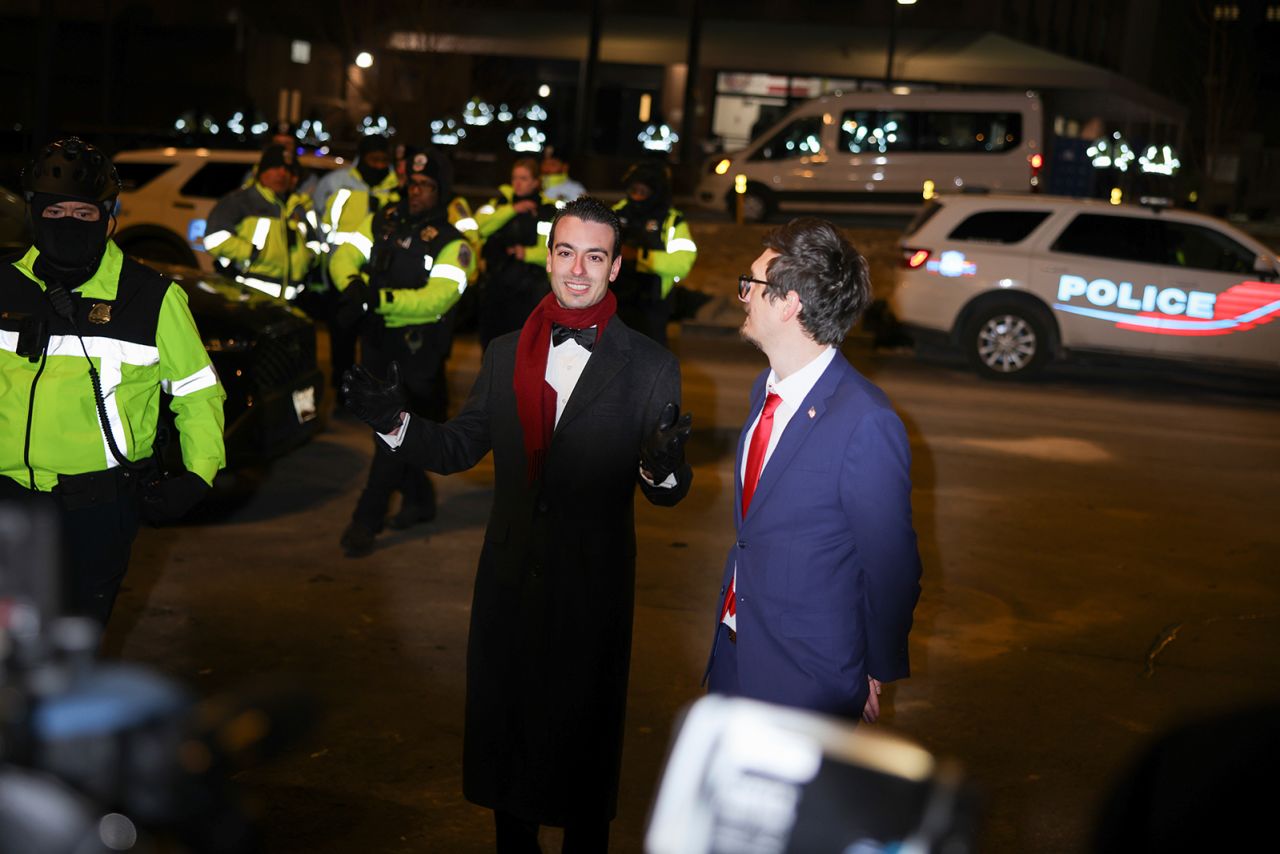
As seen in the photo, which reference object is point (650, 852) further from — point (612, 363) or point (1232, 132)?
point (1232, 132)

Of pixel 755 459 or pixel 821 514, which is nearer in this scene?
pixel 821 514

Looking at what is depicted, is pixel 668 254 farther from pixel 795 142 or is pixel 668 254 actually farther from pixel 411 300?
pixel 795 142

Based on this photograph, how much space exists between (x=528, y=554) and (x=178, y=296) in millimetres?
1218

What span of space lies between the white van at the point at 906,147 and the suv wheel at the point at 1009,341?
11265mm

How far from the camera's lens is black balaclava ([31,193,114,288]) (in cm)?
397

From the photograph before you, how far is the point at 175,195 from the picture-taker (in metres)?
15.5

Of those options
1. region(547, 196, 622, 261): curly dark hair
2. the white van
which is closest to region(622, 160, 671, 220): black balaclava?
region(547, 196, 622, 261): curly dark hair

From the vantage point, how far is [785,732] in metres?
1.60

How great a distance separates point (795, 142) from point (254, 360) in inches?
763

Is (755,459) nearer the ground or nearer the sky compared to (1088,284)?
nearer the ground

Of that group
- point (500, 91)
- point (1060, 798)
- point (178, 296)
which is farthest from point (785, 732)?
point (500, 91)

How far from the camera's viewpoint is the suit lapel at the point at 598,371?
3.96 metres

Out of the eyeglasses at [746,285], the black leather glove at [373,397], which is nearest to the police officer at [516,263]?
the black leather glove at [373,397]

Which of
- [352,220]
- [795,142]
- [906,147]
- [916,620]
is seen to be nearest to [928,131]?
[906,147]
